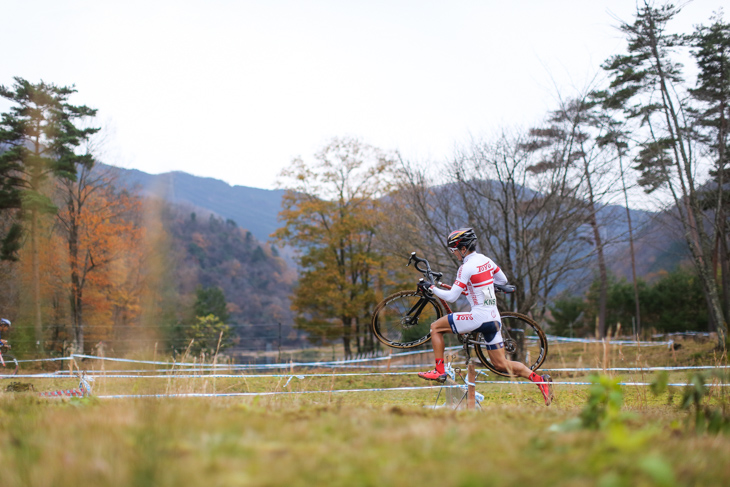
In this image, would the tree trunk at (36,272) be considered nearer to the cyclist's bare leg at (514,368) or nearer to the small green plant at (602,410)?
the cyclist's bare leg at (514,368)

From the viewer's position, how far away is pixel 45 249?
1125 inches

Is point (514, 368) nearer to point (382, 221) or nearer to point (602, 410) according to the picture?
point (602, 410)

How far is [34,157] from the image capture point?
2670 cm

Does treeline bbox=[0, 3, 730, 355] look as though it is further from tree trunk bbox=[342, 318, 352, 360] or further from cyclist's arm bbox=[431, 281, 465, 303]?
cyclist's arm bbox=[431, 281, 465, 303]

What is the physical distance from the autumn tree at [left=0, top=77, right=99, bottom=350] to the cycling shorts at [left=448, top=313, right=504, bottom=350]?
24343 millimetres

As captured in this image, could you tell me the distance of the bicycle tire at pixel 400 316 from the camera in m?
7.61

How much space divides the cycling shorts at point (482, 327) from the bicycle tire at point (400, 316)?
2.74 ft

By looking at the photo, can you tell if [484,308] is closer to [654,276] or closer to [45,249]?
[45,249]

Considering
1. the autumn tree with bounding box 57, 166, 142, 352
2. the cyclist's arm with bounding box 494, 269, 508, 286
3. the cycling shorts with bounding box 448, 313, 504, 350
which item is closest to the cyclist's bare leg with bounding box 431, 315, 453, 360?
the cycling shorts with bounding box 448, 313, 504, 350

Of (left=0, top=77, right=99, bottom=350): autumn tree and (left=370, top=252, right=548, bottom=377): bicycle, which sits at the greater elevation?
(left=0, top=77, right=99, bottom=350): autumn tree

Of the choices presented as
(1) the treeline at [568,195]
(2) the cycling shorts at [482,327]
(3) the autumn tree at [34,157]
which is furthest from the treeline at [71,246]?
(2) the cycling shorts at [482,327]

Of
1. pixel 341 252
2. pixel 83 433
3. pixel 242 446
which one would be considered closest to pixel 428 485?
pixel 242 446

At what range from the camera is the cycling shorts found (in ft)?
21.0

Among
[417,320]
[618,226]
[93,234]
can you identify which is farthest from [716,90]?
[93,234]
